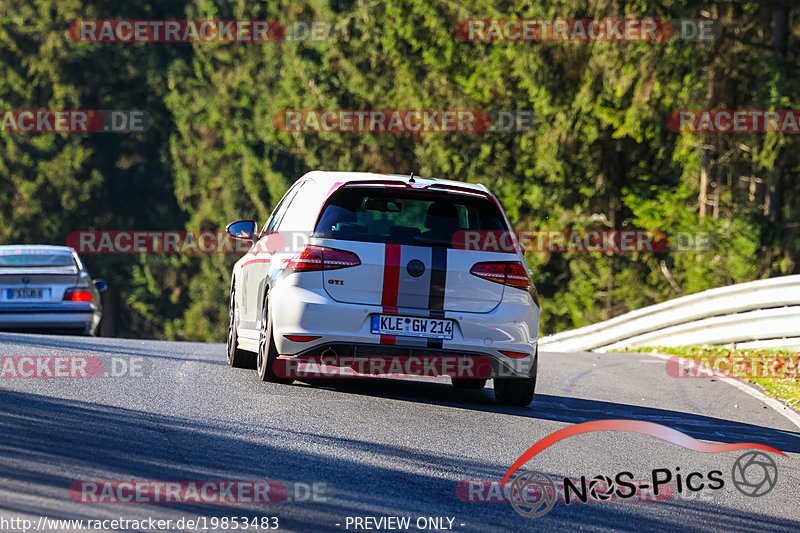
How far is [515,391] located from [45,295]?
31.2 feet

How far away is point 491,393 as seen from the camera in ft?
37.9

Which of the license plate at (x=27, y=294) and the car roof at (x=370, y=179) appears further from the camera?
the license plate at (x=27, y=294)

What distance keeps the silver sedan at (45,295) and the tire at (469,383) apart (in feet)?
25.9

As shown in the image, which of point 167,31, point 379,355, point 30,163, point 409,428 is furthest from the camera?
point 167,31

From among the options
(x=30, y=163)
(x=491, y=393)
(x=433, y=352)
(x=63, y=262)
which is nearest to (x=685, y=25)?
(x=63, y=262)

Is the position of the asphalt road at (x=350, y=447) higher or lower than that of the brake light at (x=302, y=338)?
lower

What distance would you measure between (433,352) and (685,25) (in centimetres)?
1973

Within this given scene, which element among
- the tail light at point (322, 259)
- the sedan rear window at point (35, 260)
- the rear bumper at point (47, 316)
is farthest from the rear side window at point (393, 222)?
the sedan rear window at point (35, 260)

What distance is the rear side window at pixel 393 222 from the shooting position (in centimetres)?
982

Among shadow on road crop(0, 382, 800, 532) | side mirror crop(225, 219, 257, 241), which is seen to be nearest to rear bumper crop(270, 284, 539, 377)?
shadow on road crop(0, 382, 800, 532)

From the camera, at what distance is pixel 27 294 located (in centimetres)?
1792

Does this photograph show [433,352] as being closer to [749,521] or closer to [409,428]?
[409,428]

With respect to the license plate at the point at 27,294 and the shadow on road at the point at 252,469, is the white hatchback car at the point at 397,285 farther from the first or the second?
the license plate at the point at 27,294

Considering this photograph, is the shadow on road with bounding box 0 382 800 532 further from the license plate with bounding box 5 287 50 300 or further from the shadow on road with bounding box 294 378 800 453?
the license plate with bounding box 5 287 50 300
